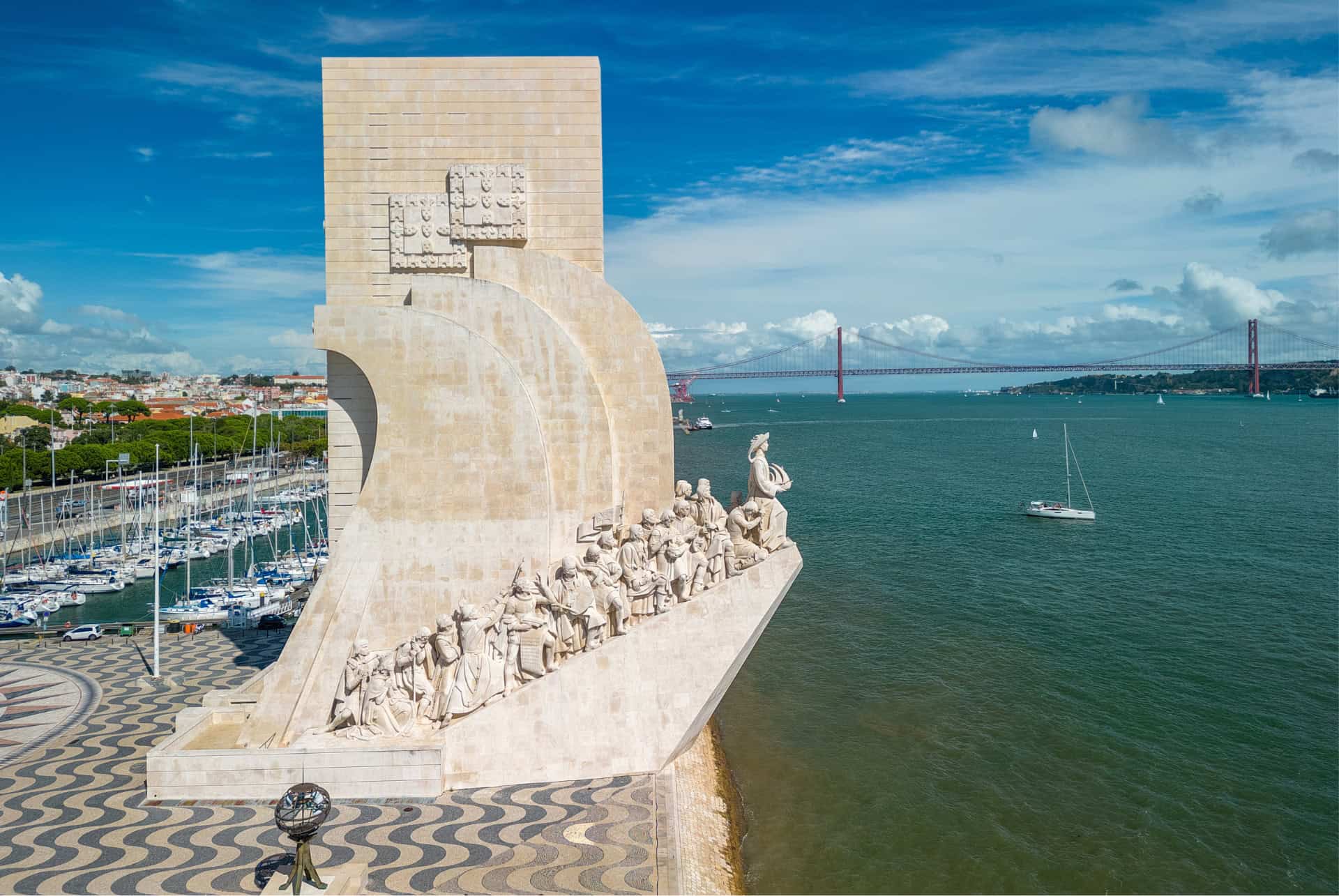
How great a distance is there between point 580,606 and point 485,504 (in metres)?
2.09

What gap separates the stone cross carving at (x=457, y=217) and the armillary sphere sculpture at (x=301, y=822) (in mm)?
8420

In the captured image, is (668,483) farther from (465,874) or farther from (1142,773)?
(1142,773)

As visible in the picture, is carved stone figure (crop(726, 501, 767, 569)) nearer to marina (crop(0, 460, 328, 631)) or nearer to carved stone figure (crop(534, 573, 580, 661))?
carved stone figure (crop(534, 573, 580, 661))

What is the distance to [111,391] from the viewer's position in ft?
457

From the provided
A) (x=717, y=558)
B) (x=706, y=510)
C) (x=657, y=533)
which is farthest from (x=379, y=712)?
(x=706, y=510)

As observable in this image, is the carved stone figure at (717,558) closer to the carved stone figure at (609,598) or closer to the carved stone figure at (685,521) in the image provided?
the carved stone figure at (685,521)

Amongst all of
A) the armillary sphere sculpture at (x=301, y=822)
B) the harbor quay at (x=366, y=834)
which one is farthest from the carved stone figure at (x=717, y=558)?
the armillary sphere sculpture at (x=301, y=822)

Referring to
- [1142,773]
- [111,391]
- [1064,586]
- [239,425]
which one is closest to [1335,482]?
[1064,586]

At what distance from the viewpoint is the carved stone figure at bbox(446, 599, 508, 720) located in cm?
1230

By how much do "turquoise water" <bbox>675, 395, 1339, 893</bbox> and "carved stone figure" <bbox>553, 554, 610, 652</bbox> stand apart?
396 centimetres

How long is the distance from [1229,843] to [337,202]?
1691cm

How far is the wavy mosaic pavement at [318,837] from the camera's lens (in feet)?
32.1

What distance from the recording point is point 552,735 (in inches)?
486

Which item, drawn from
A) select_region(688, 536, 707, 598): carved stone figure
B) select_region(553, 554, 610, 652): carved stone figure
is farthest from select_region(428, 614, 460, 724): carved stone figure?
select_region(688, 536, 707, 598): carved stone figure
